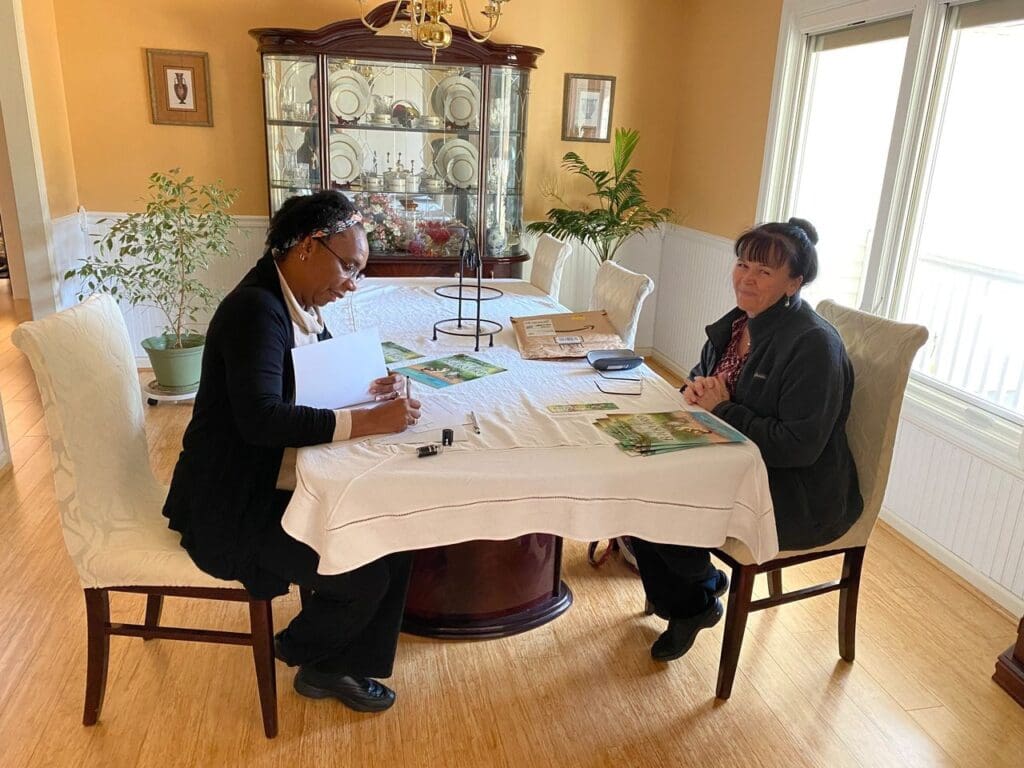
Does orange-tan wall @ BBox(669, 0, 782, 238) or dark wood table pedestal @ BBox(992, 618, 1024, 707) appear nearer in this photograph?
dark wood table pedestal @ BBox(992, 618, 1024, 707)

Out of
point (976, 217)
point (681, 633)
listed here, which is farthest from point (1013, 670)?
point (976, 217)

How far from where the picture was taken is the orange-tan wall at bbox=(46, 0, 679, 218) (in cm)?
396

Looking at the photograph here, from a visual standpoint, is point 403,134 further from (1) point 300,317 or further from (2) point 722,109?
(1) point 300,317

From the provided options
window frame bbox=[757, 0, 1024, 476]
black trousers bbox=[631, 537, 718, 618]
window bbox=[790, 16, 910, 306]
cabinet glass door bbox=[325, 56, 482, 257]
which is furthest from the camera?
cabinet glass door bbox=[325, 56, 482, 257]

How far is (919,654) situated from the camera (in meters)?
2.12

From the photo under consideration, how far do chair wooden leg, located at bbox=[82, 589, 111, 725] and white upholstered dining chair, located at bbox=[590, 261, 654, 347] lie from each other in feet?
5.42

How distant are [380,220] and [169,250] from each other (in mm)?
1113

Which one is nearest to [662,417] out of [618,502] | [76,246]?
[618,502]

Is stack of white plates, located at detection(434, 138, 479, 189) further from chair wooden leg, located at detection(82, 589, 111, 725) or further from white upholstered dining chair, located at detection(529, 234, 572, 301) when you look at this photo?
chair wooden leg, located at detection(82, 589, 111, 725)

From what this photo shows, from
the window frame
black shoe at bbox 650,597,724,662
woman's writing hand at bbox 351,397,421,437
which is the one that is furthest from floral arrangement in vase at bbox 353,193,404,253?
black shoe at bbox 650,597,724,662

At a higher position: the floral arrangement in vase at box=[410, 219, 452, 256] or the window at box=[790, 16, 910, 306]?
the window at box=[790, 16, 910, 306]

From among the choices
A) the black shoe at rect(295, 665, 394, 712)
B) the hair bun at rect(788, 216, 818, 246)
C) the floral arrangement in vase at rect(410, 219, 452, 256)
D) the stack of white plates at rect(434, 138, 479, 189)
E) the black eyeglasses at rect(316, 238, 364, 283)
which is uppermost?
the stack of white plates at rect(434, 138, 479, 189)

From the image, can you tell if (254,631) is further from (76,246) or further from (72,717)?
(76,246)

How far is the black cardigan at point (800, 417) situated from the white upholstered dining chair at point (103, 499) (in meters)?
1.20
